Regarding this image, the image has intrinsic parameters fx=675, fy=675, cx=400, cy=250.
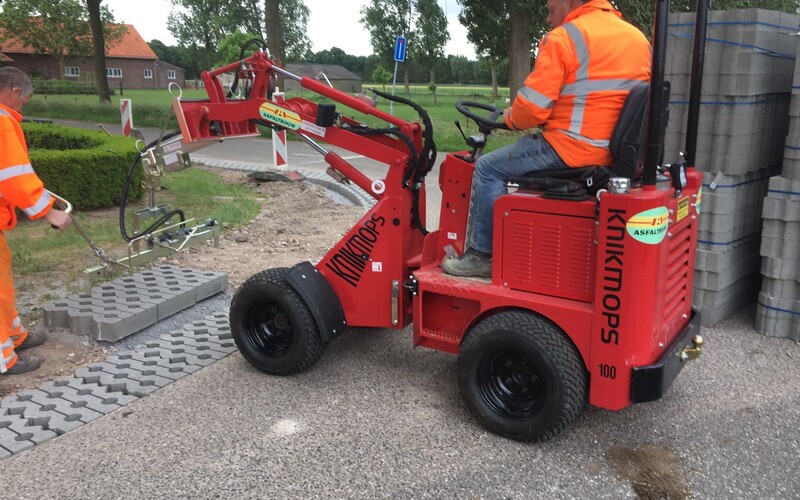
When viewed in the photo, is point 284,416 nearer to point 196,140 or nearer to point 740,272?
point 196,140

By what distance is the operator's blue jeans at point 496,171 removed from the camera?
3.59 metres

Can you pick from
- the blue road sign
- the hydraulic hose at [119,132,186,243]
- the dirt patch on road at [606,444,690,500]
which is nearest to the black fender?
the hydraulic hose at [119,132,186,243]

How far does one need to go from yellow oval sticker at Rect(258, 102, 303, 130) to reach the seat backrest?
2.01 meters

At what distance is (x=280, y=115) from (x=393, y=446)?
220 cm

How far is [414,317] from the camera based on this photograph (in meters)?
4.00

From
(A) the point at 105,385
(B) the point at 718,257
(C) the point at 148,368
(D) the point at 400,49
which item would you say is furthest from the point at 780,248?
(D) the point at 400,49

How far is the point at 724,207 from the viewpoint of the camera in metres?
5.19

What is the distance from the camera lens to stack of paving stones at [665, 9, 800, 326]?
5.07m

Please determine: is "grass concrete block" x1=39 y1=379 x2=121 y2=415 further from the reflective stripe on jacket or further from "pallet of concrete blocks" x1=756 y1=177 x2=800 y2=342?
"pallet of concrete blocks" x1=756 y1=177 x2=800 y2=342

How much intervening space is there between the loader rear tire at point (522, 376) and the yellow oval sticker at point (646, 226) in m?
0.66

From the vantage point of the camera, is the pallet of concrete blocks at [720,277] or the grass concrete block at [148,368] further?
the pallet of concrete blocks at [720,277]

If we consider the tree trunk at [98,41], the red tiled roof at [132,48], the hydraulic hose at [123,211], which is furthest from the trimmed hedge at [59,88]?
the hydraulic hose at [123,211]

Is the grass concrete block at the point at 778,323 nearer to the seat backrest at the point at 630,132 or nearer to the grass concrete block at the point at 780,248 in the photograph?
the grass concrete block at the point at 780,248

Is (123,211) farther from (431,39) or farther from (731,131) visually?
(431,39)
